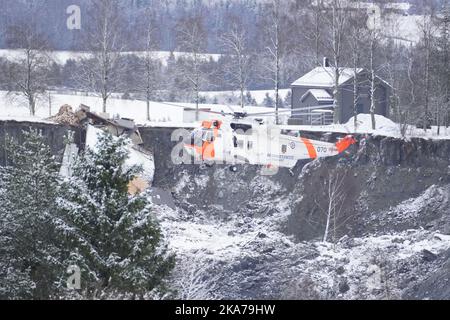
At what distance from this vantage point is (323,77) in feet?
145

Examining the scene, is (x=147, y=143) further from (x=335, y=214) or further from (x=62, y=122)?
(x=335, y=214)

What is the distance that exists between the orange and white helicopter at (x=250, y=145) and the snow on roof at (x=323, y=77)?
25.6ft

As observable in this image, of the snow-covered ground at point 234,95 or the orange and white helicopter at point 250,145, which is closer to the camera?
the orange and white helicopter at point 250,145

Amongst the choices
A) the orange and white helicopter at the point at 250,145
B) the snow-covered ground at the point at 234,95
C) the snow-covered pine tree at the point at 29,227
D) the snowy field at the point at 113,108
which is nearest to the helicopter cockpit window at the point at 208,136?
the orange and white helicopter at the point at 250,145

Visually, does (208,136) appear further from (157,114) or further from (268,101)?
(268,101)

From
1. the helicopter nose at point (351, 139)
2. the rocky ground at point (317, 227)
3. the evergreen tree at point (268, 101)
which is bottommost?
the rocky ground at point (317, 227)

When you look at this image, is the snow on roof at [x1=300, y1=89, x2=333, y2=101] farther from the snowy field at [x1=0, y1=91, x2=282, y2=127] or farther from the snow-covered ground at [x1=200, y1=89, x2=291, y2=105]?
the snow-covered ground at [x1=200, y1=89, x2=291, y2=105]

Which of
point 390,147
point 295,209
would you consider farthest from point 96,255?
point 390,147

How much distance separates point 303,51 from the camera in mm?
49312

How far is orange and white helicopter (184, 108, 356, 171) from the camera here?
111ft

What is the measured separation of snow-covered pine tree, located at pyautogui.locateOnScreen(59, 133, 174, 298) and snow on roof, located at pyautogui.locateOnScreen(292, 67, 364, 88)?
74.8ft

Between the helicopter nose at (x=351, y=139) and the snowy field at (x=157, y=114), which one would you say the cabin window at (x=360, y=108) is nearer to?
the snowy field at (x=157, y=114)

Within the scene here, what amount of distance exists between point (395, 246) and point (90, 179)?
12.8 meters

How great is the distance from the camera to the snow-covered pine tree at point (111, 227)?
1973 centimetres
